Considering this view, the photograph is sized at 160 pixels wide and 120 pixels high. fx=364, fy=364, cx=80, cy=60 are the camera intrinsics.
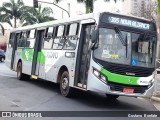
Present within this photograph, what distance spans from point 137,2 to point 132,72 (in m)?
63.3

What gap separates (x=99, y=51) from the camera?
11586 millimetres

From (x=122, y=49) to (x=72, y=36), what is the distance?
241 cm

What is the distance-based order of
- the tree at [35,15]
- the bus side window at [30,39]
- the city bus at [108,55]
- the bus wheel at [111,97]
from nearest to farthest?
1. the city bus at [108,55]
2. the bus wheel at [111,97]
3. the bus side window at [30,39]
4. the tree at [35,15]

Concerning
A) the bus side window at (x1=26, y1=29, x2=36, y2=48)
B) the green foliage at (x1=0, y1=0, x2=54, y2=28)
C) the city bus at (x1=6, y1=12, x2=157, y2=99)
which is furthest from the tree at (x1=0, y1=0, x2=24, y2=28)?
the city bus at (x1=6, y1=12, x2=157, y2=99)

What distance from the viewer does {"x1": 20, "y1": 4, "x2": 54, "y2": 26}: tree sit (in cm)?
6328

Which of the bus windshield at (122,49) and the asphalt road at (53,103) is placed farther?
the bus windshield at (122,49)

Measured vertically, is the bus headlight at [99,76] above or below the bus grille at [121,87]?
above

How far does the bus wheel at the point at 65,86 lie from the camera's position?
13.2 metres

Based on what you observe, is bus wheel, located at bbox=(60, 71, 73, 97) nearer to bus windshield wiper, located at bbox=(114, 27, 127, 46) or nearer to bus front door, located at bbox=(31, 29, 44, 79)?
bus windshield wiper, located at bbox=(114, 27, 127, 46)

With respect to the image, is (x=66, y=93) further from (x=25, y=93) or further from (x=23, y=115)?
(x=23, y=115)

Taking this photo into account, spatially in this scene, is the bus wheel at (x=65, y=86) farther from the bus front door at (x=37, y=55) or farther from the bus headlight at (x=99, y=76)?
the bus front door at (x=37, y=55)

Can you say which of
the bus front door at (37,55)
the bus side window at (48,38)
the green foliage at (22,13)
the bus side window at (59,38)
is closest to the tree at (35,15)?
the green foliage at (22,13)

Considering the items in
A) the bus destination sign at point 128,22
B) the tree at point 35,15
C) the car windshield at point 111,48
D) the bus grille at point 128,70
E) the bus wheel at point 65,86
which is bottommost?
the bus wheel at point 65,86

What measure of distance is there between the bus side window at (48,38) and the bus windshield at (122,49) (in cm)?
444
